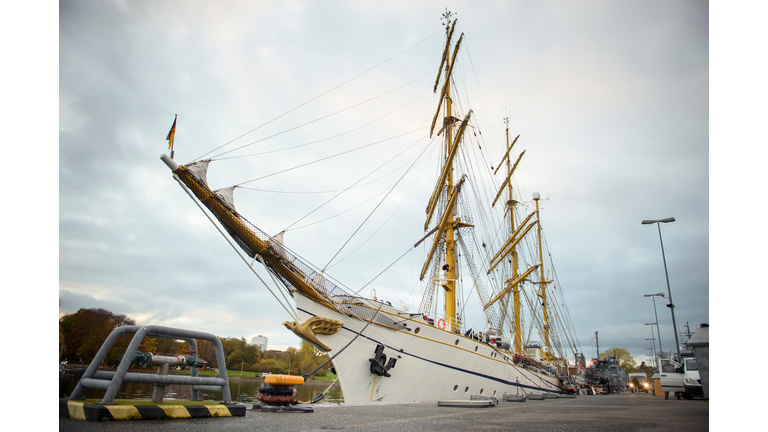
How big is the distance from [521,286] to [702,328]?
41293 mm

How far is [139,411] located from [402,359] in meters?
12.4

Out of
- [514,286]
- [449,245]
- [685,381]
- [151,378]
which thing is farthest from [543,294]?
[151,378]

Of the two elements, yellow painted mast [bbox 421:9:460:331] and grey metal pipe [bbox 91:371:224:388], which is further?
yellow painted mast [bbox 421:9:460:331]

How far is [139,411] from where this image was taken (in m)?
3.41

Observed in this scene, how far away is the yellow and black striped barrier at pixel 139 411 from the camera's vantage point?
3.11m

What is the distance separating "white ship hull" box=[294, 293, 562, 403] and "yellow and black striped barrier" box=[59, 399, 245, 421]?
9.60m

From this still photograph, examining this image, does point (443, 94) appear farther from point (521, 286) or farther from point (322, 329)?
point (521, 286)

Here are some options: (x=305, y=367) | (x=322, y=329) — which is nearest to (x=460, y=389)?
(x=322, y=329)

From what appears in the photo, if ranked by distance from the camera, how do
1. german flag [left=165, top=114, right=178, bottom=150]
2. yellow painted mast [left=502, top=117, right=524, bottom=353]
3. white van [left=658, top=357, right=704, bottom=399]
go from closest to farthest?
german flag [left=165, top=114, right=178, bottom=150]
white van [left=658, top=357, right=704, bottom=399]
yellow painted mast [left=502, top=117, right=524, bottom=353]

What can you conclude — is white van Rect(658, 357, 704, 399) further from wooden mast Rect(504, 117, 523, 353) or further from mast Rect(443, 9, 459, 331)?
wooden mast Rect(504, 117, 523, 353)

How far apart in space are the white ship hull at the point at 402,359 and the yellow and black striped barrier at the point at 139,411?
9.60 meters

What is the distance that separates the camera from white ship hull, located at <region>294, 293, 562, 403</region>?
13.8 metres

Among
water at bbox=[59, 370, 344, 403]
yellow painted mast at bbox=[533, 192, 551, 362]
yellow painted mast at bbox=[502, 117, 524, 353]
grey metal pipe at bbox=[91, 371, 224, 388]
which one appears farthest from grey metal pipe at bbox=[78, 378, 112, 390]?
yellow painted mast at bbox=[533, 192, 551, 362]

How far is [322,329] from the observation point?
13312mm
